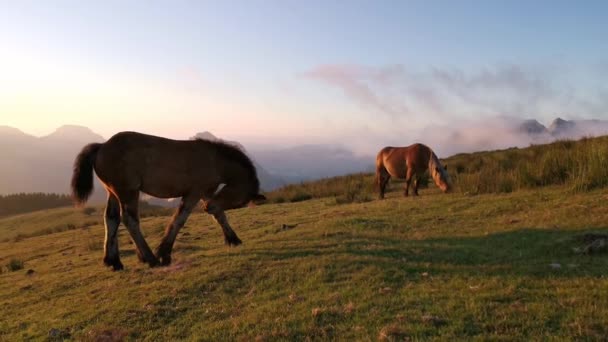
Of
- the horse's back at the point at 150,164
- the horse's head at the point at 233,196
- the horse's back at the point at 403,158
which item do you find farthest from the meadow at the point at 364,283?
the horse's back at the point at 403,158

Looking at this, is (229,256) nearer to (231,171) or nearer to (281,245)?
(281,245)

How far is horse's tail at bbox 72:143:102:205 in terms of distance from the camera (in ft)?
27.3

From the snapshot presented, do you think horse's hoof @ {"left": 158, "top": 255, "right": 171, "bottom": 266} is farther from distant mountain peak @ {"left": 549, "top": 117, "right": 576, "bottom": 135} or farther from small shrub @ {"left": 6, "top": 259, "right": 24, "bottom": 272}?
distant mountain peak @ {"left": 549, "top": 117, "right": 576, "bottom": 135}

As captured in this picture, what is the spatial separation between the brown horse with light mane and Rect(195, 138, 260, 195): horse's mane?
23.1ft

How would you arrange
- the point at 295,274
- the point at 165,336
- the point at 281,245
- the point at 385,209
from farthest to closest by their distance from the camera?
the point at 385,209, the point at 281,245, the point at 295,274, the point at 165,336

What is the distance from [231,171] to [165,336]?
15.3 ft

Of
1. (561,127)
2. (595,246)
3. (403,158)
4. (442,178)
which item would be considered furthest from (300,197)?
(561,127)

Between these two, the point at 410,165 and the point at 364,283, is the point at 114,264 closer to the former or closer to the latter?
the point at 364,283

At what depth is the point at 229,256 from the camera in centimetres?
791

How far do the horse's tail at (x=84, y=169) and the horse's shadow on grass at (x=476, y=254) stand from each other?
338 cm

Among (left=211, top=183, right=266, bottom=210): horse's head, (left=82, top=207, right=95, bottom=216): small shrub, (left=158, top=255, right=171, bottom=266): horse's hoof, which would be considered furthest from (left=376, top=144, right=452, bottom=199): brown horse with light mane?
(left=82, top=207, right=95, bottom=216): small shrub

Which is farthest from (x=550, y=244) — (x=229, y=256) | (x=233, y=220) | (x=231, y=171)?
(x=233, y=220)

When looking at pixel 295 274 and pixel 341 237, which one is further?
pixel 341 237

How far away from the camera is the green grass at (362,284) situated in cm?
427
